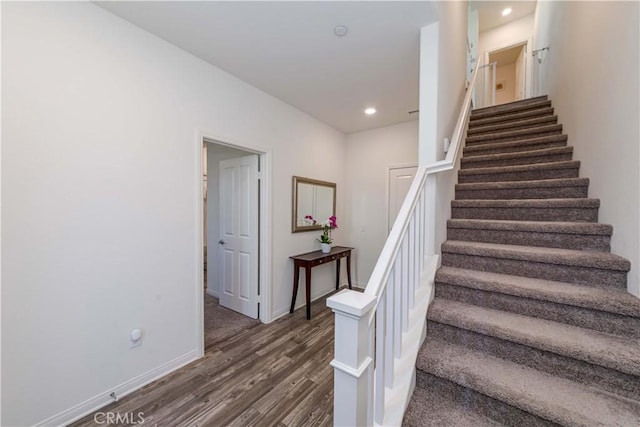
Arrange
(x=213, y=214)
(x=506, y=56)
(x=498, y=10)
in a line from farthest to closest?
(x=506, y=56) → (x=498, y=10) → (x=213, y=214)

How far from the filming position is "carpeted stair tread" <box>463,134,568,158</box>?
251 centimetres

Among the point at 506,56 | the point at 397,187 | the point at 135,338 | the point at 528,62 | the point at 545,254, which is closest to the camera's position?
the point at 545,254

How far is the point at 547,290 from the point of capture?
1.39 metres

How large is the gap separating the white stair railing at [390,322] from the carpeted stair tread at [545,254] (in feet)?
0.87

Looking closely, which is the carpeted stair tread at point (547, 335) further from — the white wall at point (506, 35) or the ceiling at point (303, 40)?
the white wall at point (506, 35)

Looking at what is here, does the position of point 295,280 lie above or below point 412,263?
below

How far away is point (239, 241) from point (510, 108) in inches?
163

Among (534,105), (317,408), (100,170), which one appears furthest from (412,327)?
(534,105)

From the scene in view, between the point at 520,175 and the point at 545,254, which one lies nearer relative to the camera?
the point at 545,254

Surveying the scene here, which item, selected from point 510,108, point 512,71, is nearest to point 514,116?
point 510,108

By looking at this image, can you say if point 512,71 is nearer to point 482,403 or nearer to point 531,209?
point 531,209

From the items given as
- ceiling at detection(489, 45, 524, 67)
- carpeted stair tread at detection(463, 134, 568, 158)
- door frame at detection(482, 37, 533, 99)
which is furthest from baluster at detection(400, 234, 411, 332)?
ceiling at detection(489, 45, 524, 67)

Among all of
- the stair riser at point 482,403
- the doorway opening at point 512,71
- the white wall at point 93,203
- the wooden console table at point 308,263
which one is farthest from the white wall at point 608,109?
the white wall at point 93,203

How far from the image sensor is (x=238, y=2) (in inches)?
63.6
